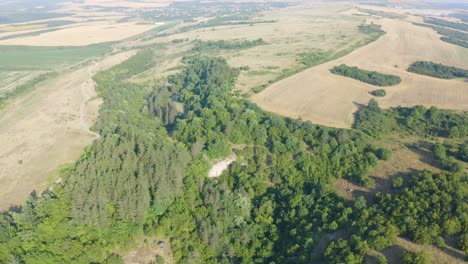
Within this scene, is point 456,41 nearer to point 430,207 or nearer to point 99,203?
point 430,207

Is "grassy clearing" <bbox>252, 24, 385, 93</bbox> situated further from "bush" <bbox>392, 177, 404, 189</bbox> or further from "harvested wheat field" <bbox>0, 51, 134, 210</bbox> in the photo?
"bush" <bbox>392, 177, 404, 189</bbox>

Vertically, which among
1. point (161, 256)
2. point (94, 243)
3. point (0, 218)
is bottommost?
point (161, 256)

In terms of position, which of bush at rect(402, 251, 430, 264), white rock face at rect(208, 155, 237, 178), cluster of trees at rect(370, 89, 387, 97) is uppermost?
cluster of trees at rect(370, 89, 387, 97)

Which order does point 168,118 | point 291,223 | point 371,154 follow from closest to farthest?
point 291,223, point 371,154, point 168,118

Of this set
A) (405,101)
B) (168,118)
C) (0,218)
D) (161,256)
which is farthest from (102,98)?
(405,101)

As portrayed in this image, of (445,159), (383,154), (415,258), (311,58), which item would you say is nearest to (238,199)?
(415,258)

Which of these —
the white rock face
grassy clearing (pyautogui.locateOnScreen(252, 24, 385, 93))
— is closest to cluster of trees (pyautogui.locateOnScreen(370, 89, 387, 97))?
grassy clearing (pyautogui.locateOnScreen(252, 24, 385, 93))

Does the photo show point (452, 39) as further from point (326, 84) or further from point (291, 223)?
point (291, 223)
